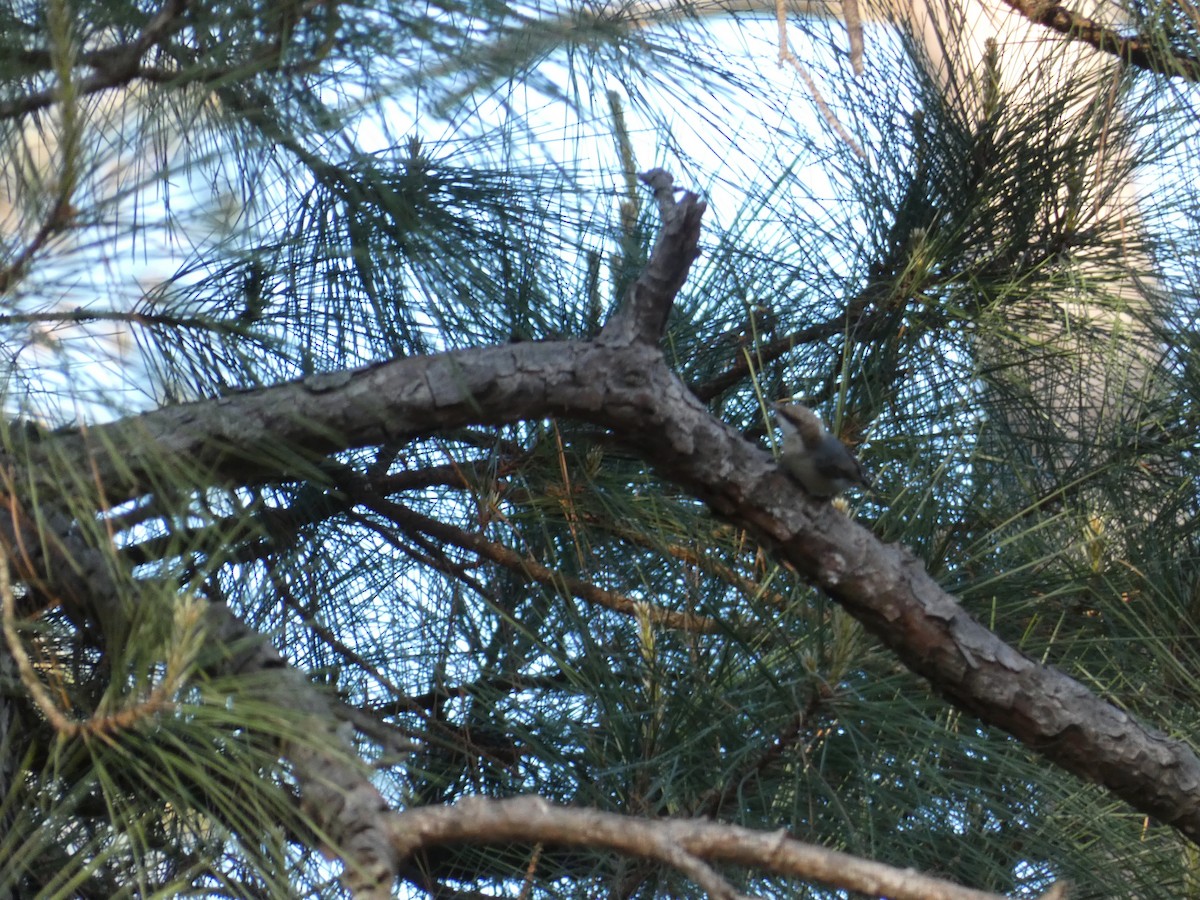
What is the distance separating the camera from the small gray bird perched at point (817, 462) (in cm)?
88

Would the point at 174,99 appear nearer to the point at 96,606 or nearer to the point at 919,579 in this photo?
the point at 96,606

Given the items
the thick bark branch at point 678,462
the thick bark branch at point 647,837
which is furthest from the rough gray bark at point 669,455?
the thick bark branch at point 647,837

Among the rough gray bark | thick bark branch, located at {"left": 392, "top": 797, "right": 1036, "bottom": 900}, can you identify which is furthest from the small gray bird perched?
thick bark branch, located at {"left": 392, "top": 797, "right": 1036, "bottom": 900}

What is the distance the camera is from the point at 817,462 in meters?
0.88

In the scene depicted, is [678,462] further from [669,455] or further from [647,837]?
[647,837]

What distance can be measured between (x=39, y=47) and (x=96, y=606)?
343 mm

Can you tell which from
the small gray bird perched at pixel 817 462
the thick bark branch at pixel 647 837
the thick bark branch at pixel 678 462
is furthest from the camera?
the small gray bird perched at pixel 817 462

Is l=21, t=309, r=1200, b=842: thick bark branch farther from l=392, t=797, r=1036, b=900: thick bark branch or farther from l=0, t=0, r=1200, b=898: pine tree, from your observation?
l=392, t=797, r=1036, b=900: thick bark branch

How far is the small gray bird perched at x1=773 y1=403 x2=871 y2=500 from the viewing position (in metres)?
0.88

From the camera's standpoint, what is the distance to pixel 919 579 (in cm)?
91

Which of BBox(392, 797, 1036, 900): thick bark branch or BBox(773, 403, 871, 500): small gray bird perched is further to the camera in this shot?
BBox(773, 403, 871, 500): small gray bird perched

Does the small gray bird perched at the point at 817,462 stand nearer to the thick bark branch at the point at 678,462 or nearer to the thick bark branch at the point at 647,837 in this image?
the thick bark branch at the point at 678,462

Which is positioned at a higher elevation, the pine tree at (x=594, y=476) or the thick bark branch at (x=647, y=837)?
the pine tree at (x=594, y=476)

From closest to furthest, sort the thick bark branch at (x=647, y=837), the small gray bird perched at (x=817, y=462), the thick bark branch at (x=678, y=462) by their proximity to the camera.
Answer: the thick bark branch at (x=647, y=837) < the thick bark branch at (x=678, y=462) < the small gray bird perched at (x=817, y=462)
